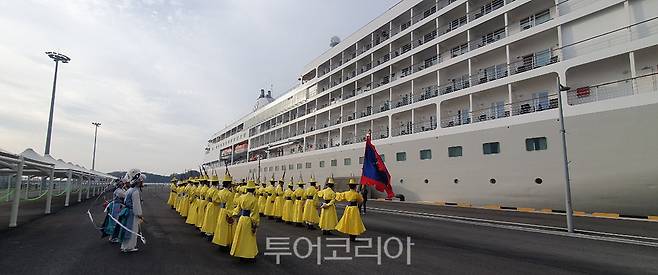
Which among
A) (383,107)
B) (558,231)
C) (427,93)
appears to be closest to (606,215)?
(558,231)

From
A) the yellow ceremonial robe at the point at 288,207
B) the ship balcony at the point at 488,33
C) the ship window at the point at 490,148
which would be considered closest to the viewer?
the yellow ceremonial robe at the point at 288,207

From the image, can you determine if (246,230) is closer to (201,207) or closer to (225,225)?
(225,225)

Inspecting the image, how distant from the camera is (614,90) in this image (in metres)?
15.4

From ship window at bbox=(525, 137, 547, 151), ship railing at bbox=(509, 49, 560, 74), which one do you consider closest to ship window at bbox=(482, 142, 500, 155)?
ship window at bbox=(525, 137, 547, 151)

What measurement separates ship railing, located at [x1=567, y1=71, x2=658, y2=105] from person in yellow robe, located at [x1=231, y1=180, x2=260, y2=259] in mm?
15231

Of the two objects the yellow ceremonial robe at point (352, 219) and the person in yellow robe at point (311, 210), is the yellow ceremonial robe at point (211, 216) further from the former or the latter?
the person in yellow robe at point (311, 210)

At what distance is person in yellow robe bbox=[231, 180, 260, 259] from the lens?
583 centimetres

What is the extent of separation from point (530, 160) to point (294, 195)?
12267 millimetres

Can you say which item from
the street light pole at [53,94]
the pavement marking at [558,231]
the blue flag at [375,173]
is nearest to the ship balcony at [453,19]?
the pavement marking at [558,231]

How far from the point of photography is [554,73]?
17.3 metres

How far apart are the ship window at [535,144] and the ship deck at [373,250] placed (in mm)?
5962

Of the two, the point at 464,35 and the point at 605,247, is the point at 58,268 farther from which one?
the point at 464,35

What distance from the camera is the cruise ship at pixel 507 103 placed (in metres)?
14.2

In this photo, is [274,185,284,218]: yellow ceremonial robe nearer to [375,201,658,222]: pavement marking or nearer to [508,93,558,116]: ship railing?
[375,201,658,222]: pavement marking
